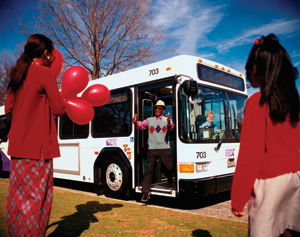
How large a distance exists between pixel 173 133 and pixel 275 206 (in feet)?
16.1

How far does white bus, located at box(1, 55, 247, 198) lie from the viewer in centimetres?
543

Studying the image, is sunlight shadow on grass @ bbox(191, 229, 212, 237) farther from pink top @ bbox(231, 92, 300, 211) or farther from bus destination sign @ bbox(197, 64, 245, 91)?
bus destination sign @ bbox(197, 64, 245, 91)

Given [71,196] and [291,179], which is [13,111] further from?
[71,196]

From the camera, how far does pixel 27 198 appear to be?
7.62 feet

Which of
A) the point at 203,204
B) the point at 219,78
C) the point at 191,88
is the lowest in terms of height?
the point at 203,204

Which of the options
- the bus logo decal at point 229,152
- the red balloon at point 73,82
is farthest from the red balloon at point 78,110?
the bus logo decal at point 229,152

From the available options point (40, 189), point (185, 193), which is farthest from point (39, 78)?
point (185, 193)

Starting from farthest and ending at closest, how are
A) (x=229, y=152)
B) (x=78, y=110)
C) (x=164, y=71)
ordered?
(x=229, y=152)
(x=164, y=71)
(x=78, y=110)


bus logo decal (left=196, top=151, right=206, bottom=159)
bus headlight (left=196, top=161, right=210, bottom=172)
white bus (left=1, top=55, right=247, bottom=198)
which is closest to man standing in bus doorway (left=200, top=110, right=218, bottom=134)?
white bus (left=1, top=55, right=247, bottom=198)

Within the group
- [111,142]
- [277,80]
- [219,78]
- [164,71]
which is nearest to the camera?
[277,80]

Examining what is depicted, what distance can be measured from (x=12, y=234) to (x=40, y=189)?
0.44 meters

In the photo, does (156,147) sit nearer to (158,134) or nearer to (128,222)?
(158,134)

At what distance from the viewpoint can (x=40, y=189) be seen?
7.76 ft

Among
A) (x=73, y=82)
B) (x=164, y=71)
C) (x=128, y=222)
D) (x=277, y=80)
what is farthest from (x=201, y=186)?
(x=277, y=80)
